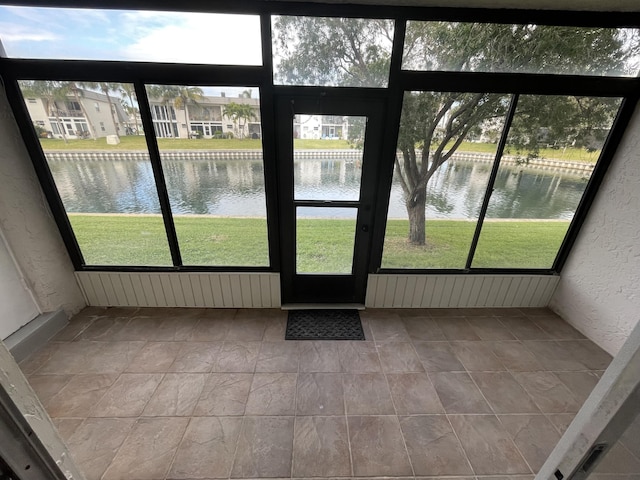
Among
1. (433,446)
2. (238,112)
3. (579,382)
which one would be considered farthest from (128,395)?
(579,382)

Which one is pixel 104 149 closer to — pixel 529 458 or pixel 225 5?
pixel 225 5

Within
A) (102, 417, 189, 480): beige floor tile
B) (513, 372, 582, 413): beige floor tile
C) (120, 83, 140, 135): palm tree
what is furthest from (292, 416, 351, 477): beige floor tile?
(120, 83, 140, 135): palm tree

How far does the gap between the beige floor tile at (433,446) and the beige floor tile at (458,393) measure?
13 centimetres

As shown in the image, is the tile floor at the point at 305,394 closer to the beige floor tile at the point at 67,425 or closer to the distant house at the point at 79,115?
the beige floor tile at the point at 67,425

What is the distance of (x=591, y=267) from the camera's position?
236 centimetres

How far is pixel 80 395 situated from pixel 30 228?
1.41m

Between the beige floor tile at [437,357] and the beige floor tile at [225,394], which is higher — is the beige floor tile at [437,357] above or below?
above

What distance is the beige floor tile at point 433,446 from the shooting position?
4.63ft

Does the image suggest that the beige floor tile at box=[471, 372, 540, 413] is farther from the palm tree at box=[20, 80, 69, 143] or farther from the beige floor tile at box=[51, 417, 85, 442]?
the palm tree at box=[20, 80, 69, 143]

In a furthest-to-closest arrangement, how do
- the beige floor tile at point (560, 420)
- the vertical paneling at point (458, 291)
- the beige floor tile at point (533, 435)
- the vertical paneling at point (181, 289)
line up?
the vertical paneling at point (458, 291) → the vertical paneling at point (181, 289) → the beige floor tile at point (560, 420) → the beige floor tile at point (533, 435)

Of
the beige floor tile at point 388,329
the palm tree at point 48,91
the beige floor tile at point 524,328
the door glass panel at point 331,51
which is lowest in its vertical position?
the beige floor tile at point 388,329

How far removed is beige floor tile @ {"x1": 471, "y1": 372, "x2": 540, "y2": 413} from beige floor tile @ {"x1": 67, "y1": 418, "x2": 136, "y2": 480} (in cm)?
234

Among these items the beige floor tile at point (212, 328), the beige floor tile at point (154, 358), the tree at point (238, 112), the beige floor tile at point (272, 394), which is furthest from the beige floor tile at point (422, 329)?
the tree at point (238, 112)

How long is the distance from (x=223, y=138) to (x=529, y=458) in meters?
2.94
